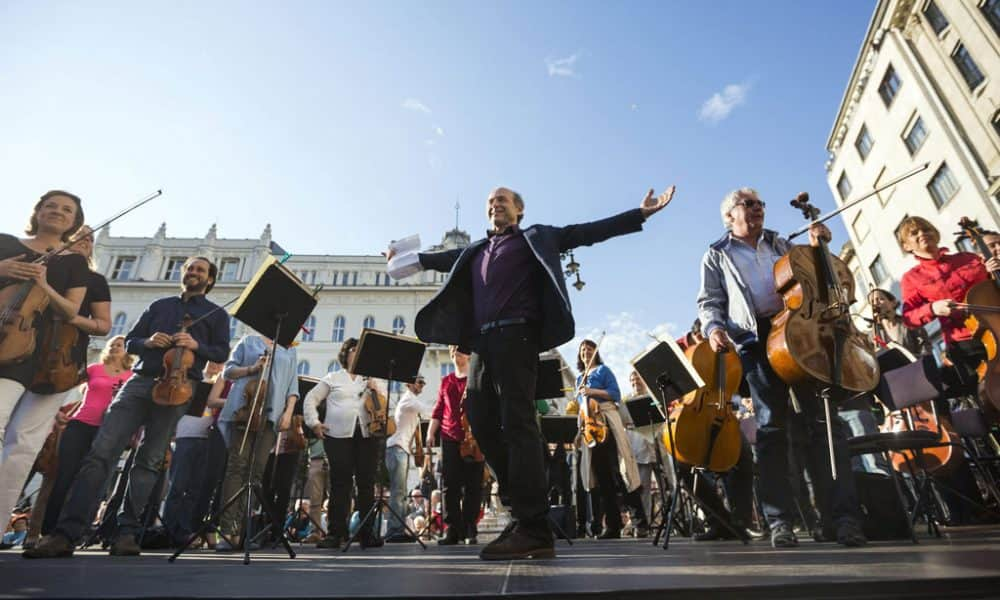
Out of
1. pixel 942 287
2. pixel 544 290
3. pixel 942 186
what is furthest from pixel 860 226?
pixel 544 290

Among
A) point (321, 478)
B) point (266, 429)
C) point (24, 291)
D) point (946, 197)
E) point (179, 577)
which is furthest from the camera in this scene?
point (946, 197)

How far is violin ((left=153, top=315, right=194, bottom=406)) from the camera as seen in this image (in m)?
3.70

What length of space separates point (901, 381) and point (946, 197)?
18.5 meters

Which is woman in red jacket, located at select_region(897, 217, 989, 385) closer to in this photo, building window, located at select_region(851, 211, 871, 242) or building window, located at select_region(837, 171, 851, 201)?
building window, located at select_region(851, 211, 871, 242)

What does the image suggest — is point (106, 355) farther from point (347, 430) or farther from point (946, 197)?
point (946, 197)

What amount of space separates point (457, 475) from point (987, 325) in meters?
5.04

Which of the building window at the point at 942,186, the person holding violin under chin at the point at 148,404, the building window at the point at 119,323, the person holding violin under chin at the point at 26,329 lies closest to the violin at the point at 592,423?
the person holding violin under chin at the point at 148,404

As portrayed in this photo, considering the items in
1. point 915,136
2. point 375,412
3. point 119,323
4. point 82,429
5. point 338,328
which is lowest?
point 82,429

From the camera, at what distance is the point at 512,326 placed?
2924 mm

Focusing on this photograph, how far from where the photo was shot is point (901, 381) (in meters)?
4.22

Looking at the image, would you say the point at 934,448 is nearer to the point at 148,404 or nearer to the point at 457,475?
the point at 457,475

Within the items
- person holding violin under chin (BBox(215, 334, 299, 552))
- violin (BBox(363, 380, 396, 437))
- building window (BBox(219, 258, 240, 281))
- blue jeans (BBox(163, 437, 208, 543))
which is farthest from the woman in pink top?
building window (BBox(219, 258, 240, 281))

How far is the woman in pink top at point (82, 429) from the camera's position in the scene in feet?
15.0

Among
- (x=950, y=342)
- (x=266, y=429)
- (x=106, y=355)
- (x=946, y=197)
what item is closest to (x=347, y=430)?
(x=266, y=429)
